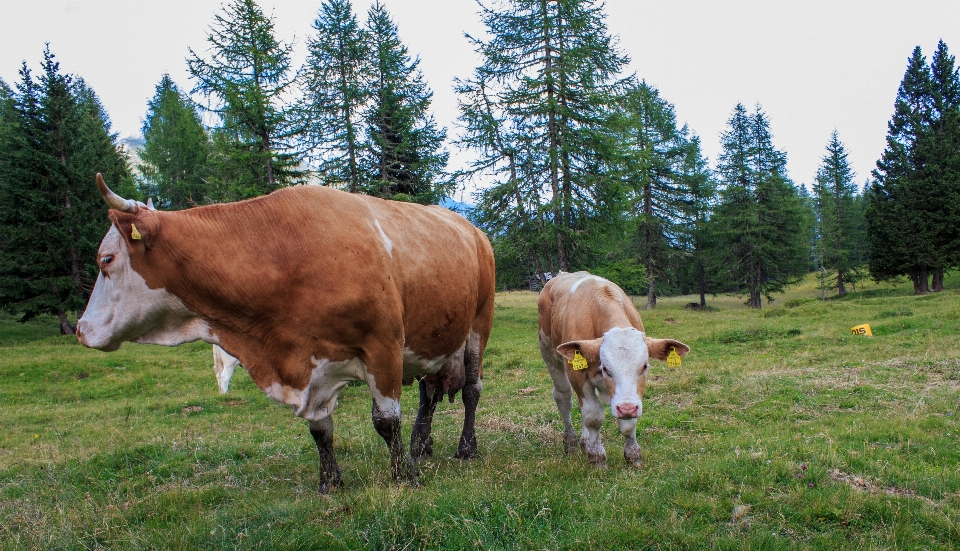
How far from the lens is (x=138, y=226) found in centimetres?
423

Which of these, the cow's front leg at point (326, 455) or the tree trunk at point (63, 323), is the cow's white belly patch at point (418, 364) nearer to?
the cow's front leg at point (326, 455)

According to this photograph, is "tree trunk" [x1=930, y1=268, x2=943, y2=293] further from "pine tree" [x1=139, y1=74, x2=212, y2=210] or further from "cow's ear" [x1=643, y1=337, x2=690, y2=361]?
"pine tree" [x1=139, y1=74, x2=212, y2=210]

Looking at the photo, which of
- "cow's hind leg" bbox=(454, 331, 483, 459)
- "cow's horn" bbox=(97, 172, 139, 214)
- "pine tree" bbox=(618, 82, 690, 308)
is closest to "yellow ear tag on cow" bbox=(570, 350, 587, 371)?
"cow's hind leg" bbox=(454, 331, 483, 459)

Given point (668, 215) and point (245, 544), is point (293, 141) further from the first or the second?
point (668, 215)

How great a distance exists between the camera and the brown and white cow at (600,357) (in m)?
5.68

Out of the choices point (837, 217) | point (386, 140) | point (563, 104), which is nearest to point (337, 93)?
point (386, 140)

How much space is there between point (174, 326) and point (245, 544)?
6.07ft

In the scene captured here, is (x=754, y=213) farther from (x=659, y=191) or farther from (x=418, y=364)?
(x=418, y=364)

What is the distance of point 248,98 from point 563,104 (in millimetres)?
13720

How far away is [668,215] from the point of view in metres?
44.8

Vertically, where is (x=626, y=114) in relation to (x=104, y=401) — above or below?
above

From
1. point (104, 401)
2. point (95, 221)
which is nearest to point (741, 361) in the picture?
point (104, 401)

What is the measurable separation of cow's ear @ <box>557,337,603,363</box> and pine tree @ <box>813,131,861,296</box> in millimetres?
51376

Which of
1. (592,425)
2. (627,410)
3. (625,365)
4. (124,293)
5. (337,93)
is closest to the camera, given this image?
(124,293)
